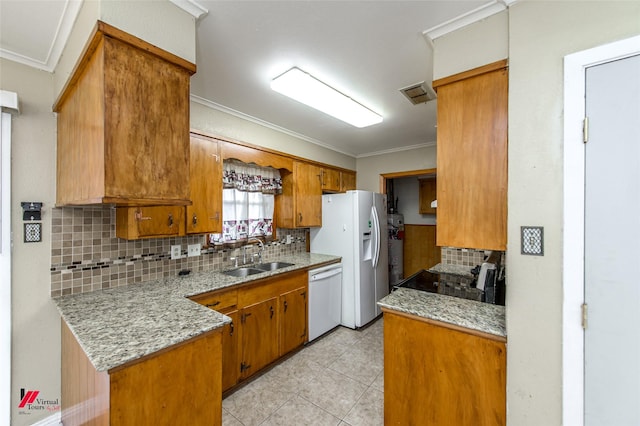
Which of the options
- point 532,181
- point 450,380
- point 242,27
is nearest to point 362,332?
point 450,380

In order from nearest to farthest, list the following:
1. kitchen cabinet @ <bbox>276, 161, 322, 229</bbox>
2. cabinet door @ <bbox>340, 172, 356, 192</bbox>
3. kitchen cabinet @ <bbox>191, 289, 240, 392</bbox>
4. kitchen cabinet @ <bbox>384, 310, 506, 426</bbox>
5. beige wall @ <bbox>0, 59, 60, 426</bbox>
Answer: kitchen cabinet @ <bbox>384, 310, 506, 426</bbox>, beige wall @ <bbox>0, 59, 60, 426</bbox>, kitchen cabinet @ <bbox>191, 289, 240, 392</bbox>, kitchen cabinet @ <bbox>276, 161, 322, 229</bbox>, cabinet door @ <bbox>340, 172, 356, 192</bbox>

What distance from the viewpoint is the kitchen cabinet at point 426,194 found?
16.5 feet

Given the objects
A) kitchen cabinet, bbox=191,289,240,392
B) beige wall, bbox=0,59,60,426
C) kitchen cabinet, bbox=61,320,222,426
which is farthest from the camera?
kitchen cabinet, bbox=191,289,240,392

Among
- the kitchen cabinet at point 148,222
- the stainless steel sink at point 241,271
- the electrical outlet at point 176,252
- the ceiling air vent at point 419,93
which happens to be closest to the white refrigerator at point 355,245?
the stainless steel sink at point 241,271

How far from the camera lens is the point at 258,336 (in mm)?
2385

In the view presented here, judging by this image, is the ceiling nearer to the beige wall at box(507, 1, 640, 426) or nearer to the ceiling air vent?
the ceiling air vent

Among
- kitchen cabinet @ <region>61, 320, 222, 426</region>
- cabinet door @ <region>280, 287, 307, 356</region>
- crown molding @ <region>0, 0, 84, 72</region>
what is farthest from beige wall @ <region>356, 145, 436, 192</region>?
crown molding @ <region>0, 0, 84, 72</region>

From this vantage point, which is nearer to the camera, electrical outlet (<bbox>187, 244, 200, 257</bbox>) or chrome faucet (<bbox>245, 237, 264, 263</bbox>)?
electrical outlet (<bbox>187, 244, 200, 257</bbox>)

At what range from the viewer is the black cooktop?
1.98 metres

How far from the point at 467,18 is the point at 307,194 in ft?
7.87

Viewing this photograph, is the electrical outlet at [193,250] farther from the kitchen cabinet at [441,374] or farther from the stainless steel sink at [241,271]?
the kitchen cabinet at [441,374]

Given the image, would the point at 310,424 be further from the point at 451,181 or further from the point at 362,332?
the point at 451,181

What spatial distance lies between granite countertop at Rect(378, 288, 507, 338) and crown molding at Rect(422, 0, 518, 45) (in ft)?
5.23

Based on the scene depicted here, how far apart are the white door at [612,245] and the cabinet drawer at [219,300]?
7.04 ft
